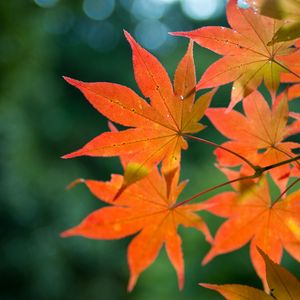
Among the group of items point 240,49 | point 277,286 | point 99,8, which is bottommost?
point 99,8

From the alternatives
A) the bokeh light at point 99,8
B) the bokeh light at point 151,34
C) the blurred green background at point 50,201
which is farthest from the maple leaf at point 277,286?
the bokeh light at point 99,8

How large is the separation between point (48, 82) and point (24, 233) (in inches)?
88.5

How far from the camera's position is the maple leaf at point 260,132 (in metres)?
0.46

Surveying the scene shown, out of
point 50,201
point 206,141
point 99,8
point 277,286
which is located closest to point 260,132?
point 206,141

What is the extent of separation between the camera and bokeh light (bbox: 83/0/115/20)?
29.6ft

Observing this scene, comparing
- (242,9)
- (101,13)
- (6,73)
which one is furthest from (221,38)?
(101,13)

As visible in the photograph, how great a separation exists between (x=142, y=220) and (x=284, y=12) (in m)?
0.29

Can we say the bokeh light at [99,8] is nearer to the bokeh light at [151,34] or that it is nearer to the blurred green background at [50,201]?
the bokeh light at [151,34]

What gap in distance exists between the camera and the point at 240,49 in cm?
41

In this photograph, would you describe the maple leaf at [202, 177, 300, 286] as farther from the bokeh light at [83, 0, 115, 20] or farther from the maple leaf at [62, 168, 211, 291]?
the bokeh light at [83, 0, 115, 20]

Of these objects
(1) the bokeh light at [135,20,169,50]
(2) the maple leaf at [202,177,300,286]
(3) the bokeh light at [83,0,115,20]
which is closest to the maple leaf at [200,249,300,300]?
(2) the maple leaf at [202,177,300,286]

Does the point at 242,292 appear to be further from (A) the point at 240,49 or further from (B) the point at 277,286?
(A) the point at 240,49

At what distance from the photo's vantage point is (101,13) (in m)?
9.13

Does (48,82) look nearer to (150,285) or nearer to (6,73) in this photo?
(6,73)
